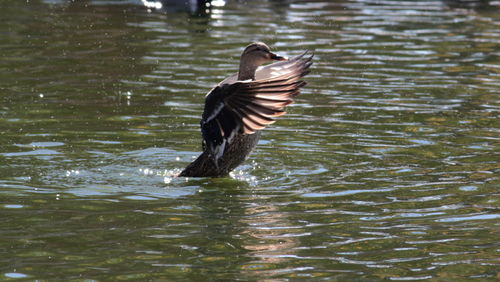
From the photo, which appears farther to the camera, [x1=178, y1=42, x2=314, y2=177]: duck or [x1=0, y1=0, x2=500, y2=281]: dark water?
[x1=178, y1=42, x2=314, y2=177]: duck

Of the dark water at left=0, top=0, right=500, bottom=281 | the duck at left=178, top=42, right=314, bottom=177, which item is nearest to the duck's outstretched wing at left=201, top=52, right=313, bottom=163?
the duck at left=178, top=42, right=314, bottom=177

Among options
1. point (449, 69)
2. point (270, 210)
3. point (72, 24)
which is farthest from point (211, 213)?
point (72, 24)

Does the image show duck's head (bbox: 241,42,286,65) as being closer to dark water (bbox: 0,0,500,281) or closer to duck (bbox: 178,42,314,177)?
duck (bbox: 178,42,314,177)

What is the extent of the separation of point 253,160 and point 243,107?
6.73 ft

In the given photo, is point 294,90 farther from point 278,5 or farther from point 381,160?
point 278,5

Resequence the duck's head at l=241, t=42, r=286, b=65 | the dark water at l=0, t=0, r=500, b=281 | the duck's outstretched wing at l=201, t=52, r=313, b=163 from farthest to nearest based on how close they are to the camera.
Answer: the duck's head at l=241, t=42, r=286, b=65, the duck's outstretched wing at l=201, t=52, r=313, b=163, the dark water at l=0, t=0, r=500, b=281

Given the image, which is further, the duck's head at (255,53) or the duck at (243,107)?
the duck's head at (255,53)

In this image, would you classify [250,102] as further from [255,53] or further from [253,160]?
[253,160]

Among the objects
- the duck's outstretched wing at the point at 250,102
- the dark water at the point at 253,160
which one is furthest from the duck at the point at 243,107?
the dark water at the point at 253,160

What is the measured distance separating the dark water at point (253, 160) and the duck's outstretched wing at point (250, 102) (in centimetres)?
67

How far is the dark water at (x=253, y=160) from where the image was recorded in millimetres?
7582

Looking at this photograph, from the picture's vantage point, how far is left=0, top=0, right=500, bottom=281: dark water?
758 cm

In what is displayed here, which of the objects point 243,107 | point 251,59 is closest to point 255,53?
point 251,59

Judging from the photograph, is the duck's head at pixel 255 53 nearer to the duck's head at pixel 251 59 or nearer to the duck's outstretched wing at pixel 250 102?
the duck's head at pixel 251 59
